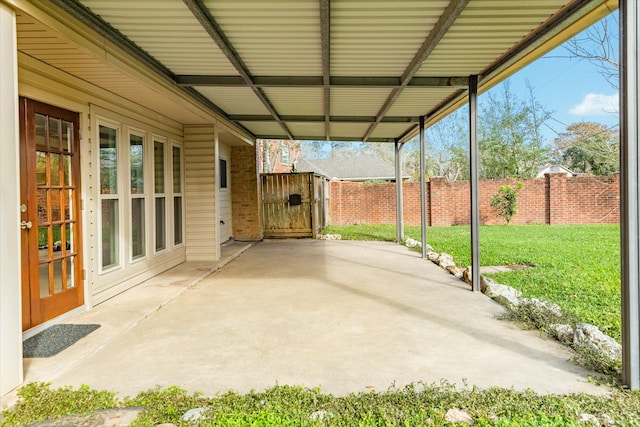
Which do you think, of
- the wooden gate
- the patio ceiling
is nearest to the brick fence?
the wooden gate

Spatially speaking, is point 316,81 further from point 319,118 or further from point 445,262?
point 445,262

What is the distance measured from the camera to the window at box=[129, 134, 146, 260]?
5508 millimetres

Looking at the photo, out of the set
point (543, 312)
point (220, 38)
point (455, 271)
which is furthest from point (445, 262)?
point (220, 38)

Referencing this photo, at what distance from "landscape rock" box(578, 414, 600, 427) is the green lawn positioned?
189 centimetres

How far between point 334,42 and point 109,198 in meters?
3.35

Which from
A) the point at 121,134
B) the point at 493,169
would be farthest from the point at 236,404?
the point at 493,169

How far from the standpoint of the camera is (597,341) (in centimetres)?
308

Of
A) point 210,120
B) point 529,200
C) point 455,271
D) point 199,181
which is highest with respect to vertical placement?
point 210,120

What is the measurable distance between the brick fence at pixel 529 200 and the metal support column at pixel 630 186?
13245 millimetres

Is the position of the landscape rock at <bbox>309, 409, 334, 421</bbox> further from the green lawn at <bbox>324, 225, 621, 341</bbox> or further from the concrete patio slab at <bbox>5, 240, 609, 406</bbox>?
the green lawn at <bbox>324, 225, 621, 341</bbox>

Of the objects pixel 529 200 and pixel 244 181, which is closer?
pixel 244 181

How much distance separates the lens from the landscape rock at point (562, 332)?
3280mm

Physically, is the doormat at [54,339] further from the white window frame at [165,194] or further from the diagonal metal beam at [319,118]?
the diagonal metal beam at [319,118]

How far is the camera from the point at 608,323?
393 cm
